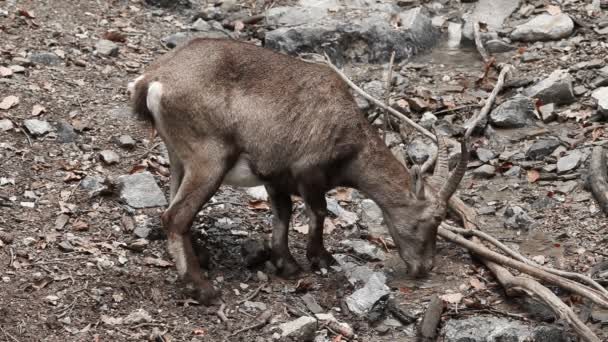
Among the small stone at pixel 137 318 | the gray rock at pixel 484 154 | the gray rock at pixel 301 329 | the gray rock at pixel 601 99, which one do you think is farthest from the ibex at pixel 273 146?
the gray rock at pixel 601 99

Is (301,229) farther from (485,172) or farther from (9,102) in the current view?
(9,102)

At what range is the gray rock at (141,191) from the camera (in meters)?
9.55

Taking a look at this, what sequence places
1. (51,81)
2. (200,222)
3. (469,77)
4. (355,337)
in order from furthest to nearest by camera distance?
(469,77) → (51,81) → (200,222) → (355,337)

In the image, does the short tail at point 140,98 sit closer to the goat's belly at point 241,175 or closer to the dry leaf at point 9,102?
the goat's belly at point 241,175

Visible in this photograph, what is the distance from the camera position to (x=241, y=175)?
870 centimetres

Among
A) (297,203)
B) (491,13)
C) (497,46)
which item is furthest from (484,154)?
(491,13)

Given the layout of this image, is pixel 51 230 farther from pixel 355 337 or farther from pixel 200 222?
pixel 355 337

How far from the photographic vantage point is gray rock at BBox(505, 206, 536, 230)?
398 inches

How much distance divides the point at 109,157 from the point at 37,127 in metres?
0.80

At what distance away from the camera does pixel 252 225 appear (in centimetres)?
983

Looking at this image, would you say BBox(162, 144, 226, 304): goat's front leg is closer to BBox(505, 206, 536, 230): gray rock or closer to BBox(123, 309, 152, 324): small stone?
BBox(123, 309, 152, 324): small stone

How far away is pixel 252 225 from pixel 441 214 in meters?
1.90

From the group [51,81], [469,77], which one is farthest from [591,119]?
[51,81]

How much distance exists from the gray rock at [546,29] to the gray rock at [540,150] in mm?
2882
